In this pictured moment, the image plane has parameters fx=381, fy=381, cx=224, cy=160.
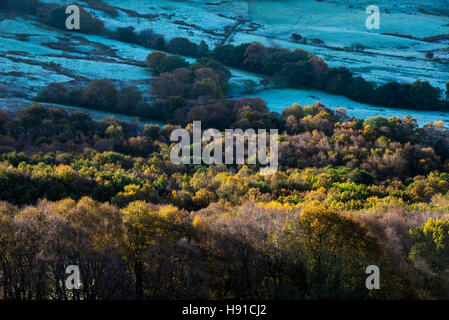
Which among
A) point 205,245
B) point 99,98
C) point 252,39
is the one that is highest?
point 252,39

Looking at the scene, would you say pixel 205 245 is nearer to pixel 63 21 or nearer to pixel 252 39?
pixel 63 21

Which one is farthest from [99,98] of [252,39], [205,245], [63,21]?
[252,39]

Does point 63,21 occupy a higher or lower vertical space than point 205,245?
higher

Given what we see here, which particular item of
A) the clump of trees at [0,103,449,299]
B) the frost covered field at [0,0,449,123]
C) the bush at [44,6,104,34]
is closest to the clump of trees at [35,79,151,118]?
the frost covered field at [0,0,449,123]

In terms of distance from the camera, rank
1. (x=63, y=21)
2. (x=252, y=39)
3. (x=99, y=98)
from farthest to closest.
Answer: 1. (x=252, y=39)
2. (x=63, y=21)
3. (x=99, y=98)

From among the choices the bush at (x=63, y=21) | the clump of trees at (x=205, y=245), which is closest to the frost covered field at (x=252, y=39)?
the bush at (x=63, y=21)

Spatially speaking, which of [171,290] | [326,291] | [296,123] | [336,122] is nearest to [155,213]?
[171,290]

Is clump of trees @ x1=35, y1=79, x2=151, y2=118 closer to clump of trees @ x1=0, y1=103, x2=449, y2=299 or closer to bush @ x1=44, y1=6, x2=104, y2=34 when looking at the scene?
clump of trees @ x1=0, y1=103, x2=449, y2=299

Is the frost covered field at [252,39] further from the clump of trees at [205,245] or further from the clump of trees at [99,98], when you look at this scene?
the clump of trees at [205,245]
